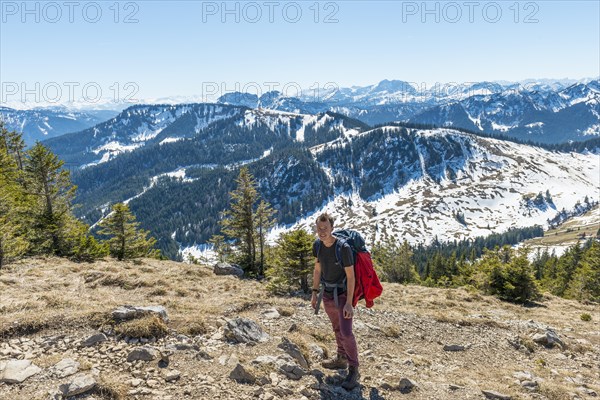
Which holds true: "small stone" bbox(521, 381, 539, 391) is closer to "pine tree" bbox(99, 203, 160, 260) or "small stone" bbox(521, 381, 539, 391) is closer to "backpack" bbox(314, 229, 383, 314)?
"backpack" bbox(314, 229, 383, 314)

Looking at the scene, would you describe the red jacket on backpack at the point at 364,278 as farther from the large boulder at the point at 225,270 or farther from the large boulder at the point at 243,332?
the large boulder at the point at 225,270

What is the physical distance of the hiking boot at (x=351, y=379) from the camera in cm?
785

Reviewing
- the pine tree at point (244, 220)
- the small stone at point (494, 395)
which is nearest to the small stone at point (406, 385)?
the small stone at point (494, 395)

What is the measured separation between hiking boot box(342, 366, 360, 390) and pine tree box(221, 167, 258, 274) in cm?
2693

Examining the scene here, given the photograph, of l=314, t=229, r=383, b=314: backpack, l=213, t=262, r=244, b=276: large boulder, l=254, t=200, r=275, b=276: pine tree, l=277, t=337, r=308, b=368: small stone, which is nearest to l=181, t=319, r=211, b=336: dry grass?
l=277, t=337, r=308, b=368: small stone

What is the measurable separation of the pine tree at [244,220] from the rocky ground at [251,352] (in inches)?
717

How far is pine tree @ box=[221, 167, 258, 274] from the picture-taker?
34.3m

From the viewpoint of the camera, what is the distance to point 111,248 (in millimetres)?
32938

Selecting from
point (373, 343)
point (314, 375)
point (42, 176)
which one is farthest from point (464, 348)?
point (42, 176)

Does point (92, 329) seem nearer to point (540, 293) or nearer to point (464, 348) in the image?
point (464, 348)

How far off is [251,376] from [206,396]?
1058mm

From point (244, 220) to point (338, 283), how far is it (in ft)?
91.2

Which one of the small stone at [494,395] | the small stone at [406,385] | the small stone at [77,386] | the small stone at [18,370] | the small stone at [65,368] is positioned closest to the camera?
the small stone at [77,386]

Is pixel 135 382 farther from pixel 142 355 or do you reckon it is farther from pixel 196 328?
pixel 196 328
